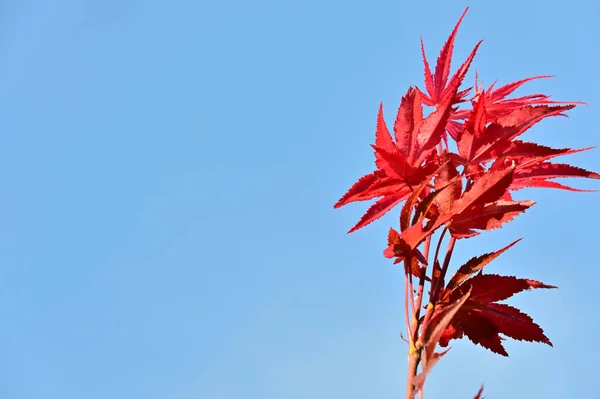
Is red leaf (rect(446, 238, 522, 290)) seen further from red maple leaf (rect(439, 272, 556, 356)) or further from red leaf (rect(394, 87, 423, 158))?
red leaf (rect(394, 87, 423, 158))

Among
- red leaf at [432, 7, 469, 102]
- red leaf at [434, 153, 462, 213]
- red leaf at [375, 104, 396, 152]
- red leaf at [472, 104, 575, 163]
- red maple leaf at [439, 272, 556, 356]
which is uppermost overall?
red leaf at [432, 7, 469, 102]

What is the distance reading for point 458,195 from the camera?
1.22 metres

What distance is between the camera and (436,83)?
62.4 inches

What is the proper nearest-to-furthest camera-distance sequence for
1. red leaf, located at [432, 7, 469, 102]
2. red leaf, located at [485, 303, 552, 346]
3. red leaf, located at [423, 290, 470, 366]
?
red leaf, located at [423, 290, 470, 366] < red leaf, located at [485, 303, 552, 346] < red leaf, located at [432, 7, 469, 102]

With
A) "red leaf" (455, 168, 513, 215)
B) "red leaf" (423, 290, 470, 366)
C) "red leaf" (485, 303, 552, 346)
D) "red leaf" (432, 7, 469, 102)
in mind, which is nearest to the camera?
"red leaf" (423, 290, 470, 366)

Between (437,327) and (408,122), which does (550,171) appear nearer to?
(408,122)

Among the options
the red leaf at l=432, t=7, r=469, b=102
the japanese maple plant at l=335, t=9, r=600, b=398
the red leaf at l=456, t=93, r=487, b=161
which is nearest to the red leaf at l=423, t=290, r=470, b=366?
the japanese maple plant at l=335, t=9, r=600, b=398

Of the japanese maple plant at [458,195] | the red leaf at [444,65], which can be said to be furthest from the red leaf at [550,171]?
the red leaf at [444,65]

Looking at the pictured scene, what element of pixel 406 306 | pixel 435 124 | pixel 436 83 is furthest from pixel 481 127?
pixel 406 306

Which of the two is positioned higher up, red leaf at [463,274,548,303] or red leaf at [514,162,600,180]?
red leaf at [514,162,600,180]

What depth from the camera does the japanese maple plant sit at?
1.18m

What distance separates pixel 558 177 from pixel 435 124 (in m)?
0.31

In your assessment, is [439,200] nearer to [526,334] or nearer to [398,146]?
[398,146]

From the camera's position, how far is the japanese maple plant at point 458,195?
118 cm
